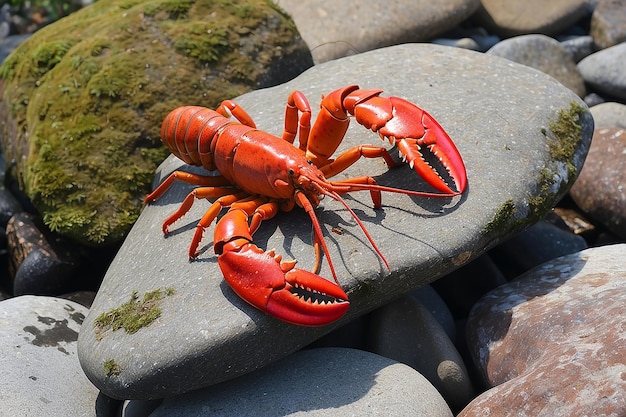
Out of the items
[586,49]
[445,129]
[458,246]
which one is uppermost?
[445,129]

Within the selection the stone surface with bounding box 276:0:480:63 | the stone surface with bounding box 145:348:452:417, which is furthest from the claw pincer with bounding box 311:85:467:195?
the stone surface with bounding box 276:0:480:63

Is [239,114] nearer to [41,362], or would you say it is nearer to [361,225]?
[361,225]

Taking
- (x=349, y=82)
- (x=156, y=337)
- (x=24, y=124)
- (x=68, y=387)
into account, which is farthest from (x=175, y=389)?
(x=24, y=124)

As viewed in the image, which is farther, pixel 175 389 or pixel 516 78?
pixel 516 78

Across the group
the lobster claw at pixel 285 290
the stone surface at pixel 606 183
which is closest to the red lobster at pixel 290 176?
the lobster claw at pixel 285 290

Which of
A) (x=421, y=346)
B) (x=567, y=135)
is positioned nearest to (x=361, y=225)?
(x=421, y=346)

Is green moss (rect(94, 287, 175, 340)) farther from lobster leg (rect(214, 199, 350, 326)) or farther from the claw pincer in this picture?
the claw pincer

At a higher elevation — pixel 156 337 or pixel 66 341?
pixel 156 337

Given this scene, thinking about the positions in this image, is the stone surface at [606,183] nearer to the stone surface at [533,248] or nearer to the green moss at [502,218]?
the stone surface at [533,248]

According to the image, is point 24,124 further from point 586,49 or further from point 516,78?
point 586,49
